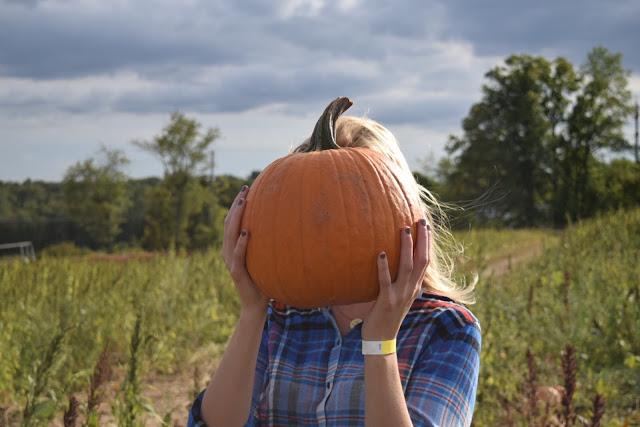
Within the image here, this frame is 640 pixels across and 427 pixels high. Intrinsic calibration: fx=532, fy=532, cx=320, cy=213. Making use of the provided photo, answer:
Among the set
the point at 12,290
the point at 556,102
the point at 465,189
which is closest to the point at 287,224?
the point at 12,290

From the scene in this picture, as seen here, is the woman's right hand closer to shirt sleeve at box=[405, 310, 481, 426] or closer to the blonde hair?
the blonde hair

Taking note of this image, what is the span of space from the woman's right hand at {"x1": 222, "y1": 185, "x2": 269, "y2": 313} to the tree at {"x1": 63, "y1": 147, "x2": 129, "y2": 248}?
4509cm

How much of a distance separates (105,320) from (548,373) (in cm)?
363

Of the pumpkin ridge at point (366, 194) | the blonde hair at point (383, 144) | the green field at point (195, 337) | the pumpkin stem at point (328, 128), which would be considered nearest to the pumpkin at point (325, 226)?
the pumpkin ridge at point (366, 194)

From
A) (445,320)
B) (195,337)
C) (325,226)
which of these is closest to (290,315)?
(445,320)

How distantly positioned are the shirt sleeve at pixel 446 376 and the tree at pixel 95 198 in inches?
1780

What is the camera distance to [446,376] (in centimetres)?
161

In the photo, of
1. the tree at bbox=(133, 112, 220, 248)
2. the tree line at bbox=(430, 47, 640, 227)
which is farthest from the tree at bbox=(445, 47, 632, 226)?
the tree at bbox=(133, 112, 220, 248)

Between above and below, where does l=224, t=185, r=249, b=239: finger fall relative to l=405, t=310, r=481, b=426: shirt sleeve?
above

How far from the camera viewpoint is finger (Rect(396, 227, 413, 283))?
1.33 m

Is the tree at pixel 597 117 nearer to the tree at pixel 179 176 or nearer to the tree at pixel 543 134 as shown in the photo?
the tree at pixel 543 134

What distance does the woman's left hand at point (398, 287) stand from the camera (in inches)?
52.4

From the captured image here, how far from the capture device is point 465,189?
4000 cm

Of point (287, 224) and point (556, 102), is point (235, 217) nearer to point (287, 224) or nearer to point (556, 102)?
point (287, 224)
